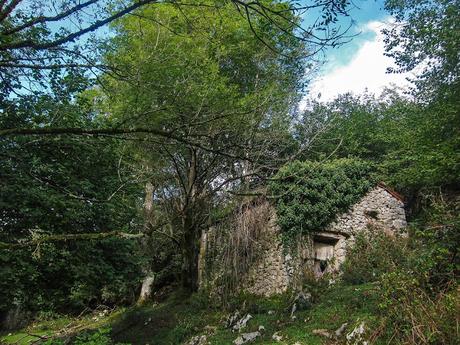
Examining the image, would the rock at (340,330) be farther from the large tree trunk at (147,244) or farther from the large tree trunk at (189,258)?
the large tree trunk at (147,244)

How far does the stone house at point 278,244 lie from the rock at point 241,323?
1596mm

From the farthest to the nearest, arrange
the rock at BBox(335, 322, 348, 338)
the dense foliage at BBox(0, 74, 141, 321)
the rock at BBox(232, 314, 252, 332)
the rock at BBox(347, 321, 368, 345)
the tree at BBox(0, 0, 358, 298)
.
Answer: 1. the rock at BBox(232, 314, 252, 332)
2. the rock at BBox(335, 322, 348, 338)
3. the rock at BBox(347, 321, 368, 345)
4. the dense foliage at BBox(0, 74, 141, 321)
5. the tree at BBox(0, 0, 358, 298)

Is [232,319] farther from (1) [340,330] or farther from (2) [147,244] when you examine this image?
(2) [147,244]

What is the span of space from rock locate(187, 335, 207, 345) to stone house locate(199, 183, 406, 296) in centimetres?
255

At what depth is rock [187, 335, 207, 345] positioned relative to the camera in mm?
9282

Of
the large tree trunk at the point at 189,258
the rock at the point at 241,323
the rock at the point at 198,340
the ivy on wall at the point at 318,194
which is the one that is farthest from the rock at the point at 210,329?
the ivy on wall at the point at 318,194

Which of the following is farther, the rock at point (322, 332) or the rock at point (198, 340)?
the rock at point (198, 340)

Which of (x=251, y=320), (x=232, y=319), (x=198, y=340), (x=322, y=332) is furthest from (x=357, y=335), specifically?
(x=198, y=340)

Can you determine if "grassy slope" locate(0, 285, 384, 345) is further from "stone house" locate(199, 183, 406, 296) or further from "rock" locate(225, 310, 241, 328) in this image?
"stone house" locate(199, 183, 406, 296)

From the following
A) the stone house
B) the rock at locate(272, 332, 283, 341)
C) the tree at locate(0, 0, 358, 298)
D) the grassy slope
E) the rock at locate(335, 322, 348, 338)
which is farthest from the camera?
the stone house

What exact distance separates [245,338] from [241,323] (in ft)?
3.40

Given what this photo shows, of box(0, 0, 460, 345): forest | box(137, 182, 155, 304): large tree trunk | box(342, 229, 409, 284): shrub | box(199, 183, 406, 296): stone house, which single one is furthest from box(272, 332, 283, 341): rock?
box(137, 182, 155, 304): large tree trunk

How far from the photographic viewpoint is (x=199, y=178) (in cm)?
1130

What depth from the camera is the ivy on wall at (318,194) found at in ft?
37.1
